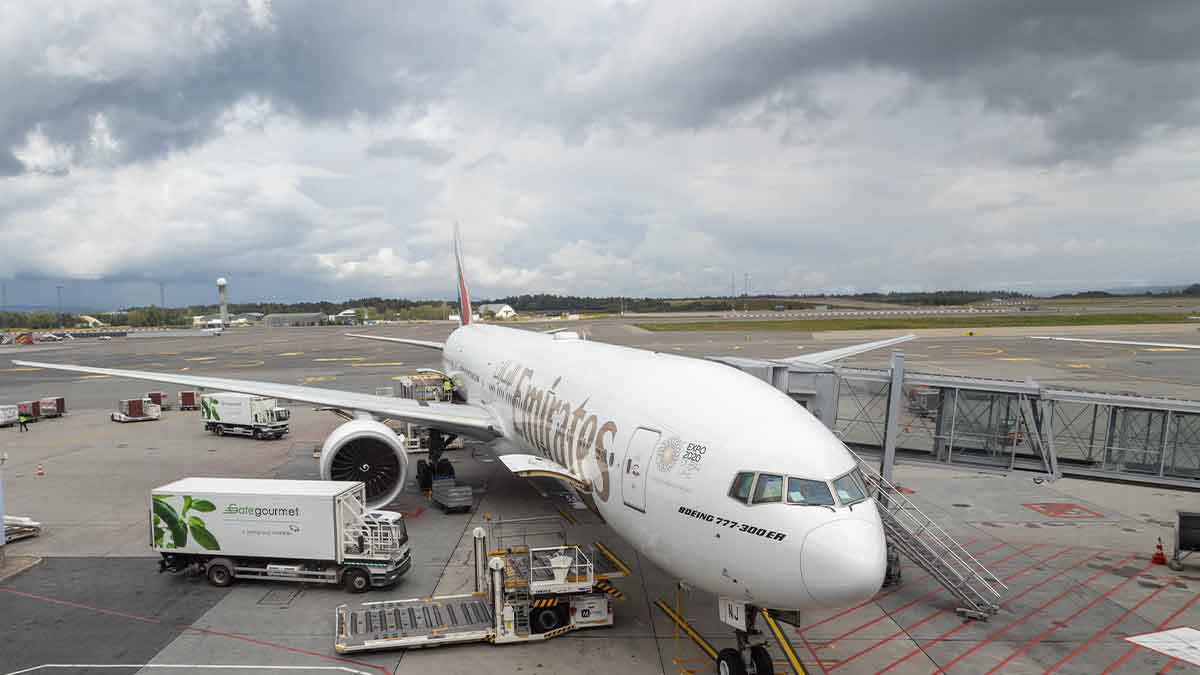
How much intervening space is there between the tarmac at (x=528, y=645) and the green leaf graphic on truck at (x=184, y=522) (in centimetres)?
92

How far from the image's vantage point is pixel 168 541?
1466cm

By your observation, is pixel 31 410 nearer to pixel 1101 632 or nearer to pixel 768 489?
pixel 768 489

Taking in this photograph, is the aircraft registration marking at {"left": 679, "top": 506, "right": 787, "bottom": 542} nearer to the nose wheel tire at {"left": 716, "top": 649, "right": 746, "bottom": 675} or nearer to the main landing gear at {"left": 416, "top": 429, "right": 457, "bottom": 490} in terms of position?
the nose wheel tire at {"left": 716, "top": 649, "right": 746, "bottom": 675}

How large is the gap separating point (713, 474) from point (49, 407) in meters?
41.4

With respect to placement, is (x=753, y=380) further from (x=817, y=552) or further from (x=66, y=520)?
(x=66, y=520)

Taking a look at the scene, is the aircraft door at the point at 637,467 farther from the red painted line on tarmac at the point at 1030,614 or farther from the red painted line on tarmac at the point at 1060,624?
the red painted line on tarmac at the point at 1060,624

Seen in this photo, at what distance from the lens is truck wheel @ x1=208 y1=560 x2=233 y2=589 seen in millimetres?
14320

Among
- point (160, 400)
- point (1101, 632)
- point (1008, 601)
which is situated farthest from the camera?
point (160, 400)

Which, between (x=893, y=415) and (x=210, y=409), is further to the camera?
(x=210, y=409)

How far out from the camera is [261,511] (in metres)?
14.2

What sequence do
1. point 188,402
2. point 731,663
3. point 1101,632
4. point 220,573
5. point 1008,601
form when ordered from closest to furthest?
point 731,663 < point 1101,632 < point 1008,601 < point 220,573 < point 188,402

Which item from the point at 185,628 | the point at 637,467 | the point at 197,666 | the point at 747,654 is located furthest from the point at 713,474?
the point at 185,628

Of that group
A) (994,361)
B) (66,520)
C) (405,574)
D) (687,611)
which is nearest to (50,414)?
(66,520)

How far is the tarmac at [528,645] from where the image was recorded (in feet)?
37.2
